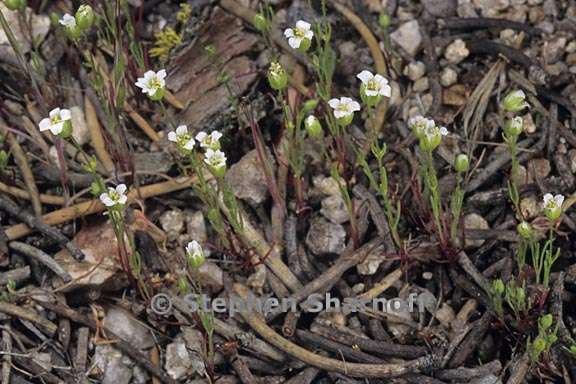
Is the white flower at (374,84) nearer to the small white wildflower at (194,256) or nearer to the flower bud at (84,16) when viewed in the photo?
the small white wildflower at (194,256)

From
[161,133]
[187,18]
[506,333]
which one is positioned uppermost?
[187,18]

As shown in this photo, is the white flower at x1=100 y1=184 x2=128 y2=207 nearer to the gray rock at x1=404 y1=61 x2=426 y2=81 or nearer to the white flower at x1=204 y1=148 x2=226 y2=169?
the white flower at x1=204 y1=148 x2=226 y2=169

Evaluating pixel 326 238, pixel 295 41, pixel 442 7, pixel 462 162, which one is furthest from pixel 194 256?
pixel 442 7

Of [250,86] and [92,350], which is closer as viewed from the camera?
[92,350]

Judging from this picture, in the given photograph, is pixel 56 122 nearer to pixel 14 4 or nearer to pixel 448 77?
pixel 14 4

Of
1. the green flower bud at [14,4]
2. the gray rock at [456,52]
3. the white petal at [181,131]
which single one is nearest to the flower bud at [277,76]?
the white petal at [181,131]

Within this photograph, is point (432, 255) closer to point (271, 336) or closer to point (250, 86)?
point (271, 336)

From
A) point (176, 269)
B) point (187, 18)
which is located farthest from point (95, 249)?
point (187, 18)
